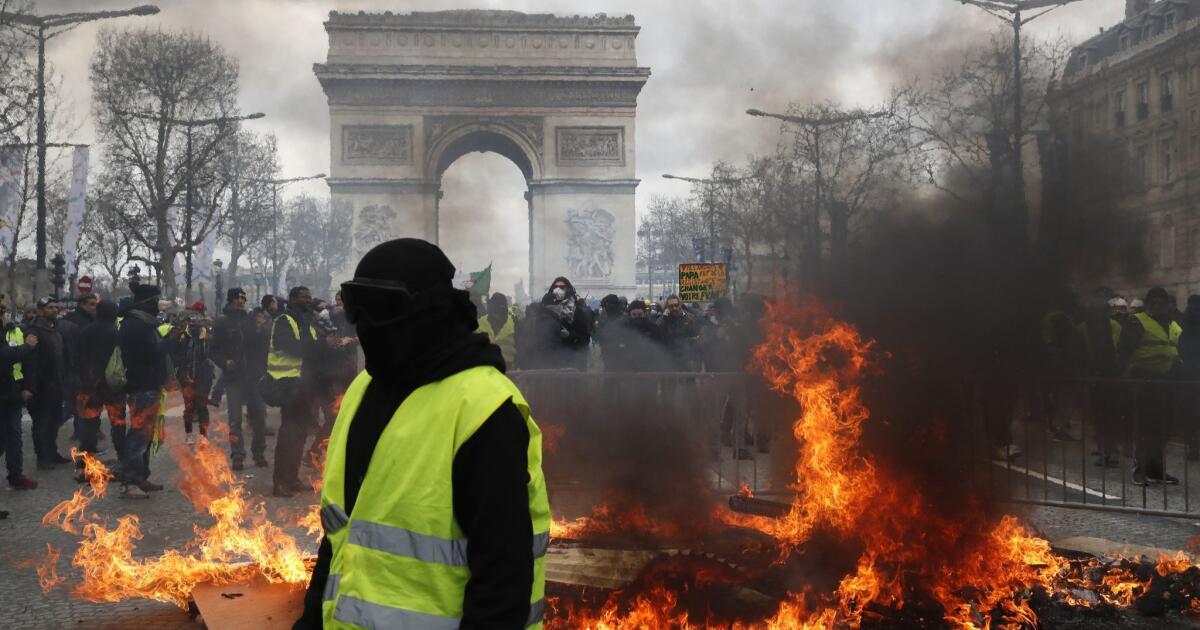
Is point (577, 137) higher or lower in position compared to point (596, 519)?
higher

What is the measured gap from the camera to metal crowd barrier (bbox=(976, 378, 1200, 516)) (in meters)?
6.50

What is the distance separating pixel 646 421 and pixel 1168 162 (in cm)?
432

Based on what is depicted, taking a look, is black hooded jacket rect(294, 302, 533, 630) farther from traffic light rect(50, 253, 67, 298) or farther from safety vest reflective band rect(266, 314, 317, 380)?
traffic light rect(50, 253, 67, 298)

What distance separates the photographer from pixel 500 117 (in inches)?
1492

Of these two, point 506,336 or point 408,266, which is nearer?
point 408,266

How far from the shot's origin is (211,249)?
1205 inches

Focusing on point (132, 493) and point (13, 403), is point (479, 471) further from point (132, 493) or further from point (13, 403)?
point (13, 403)

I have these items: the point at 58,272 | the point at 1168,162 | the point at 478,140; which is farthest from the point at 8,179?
the point at 478,140

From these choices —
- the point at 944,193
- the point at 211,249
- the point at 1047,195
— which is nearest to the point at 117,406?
the point at 944,193

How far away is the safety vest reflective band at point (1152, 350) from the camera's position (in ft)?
29.3

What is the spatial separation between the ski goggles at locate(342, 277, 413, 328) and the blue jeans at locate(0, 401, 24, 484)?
25.8 feet

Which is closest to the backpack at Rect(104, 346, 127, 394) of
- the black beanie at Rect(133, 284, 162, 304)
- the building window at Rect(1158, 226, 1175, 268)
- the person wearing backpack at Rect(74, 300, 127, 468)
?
the person wearing backpack at Rect(74, 300, 127, 468)

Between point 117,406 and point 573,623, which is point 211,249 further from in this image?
point 573,623

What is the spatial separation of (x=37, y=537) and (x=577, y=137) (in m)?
32.5
